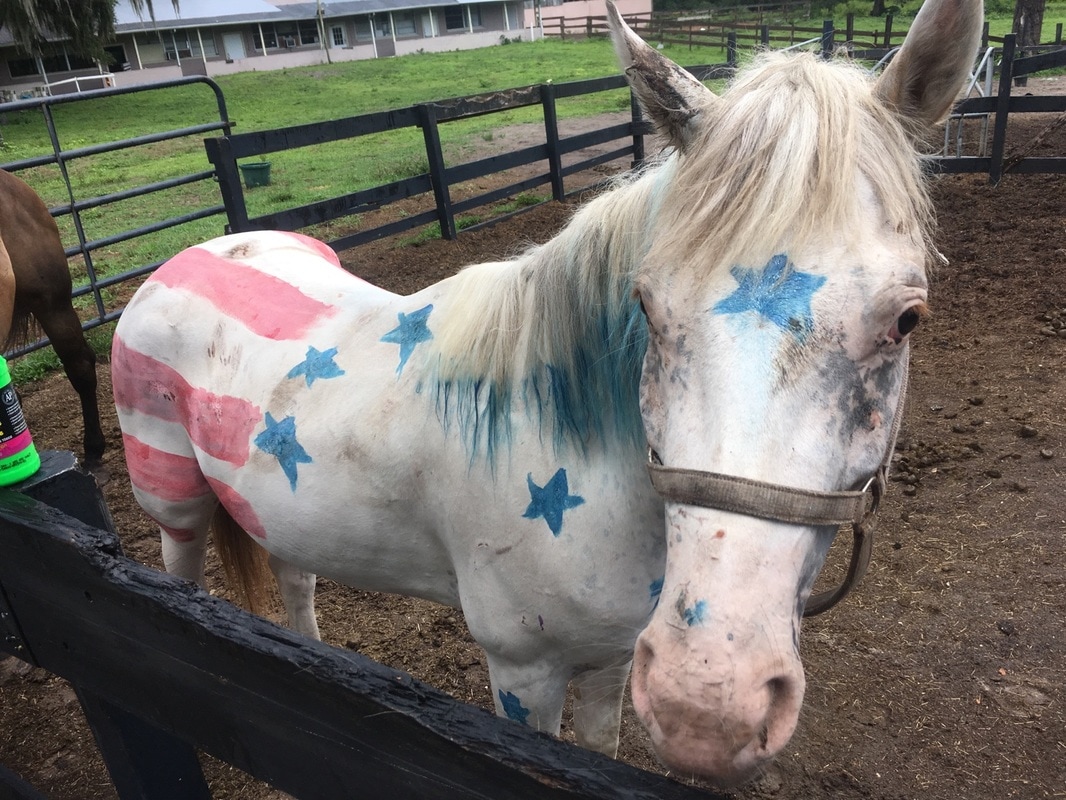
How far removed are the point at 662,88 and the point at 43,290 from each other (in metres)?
4.36

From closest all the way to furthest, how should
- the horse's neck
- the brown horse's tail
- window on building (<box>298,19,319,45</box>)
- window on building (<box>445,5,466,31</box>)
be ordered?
the horse's neck
the brown horse's tail
window on building (<box>298,19,319,45</box>)
window on building (<box>445,5,466,31</box>)

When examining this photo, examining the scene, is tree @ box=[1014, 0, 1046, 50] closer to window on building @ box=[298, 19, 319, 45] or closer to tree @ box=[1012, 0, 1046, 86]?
tree @ box=[1012, 0, 1046, 86]

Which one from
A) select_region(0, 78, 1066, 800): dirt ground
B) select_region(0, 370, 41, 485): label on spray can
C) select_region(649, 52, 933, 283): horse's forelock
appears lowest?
select_region(0, 78, 1066, 800): dirt ground

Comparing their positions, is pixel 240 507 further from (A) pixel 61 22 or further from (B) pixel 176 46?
(B) pixel 176 46

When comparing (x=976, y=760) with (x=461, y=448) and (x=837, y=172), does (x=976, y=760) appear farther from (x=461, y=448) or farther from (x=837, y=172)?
(x=837, y=172)

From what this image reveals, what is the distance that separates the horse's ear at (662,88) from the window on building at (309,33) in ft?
160

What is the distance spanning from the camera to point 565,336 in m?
1.48

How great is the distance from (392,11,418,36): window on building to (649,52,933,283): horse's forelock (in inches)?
2004

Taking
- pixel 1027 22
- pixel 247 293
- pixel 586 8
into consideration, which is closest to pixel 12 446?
pixel 247 293

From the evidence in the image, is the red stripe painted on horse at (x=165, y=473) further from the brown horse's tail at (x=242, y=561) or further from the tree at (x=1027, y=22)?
the tree at (x=1027, y=22)

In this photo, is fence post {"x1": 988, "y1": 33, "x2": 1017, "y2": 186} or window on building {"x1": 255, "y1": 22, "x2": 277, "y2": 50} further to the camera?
→ window on building {"x1": 255, "y1": 22, "x2": 277, "y2": 50}

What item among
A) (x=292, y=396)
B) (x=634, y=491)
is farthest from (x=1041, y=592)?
(x=292, y=396)

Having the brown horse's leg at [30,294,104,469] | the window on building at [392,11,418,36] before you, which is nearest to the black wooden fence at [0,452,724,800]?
the brown horse's leg at [30,294,104,469]

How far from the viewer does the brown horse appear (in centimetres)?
420
